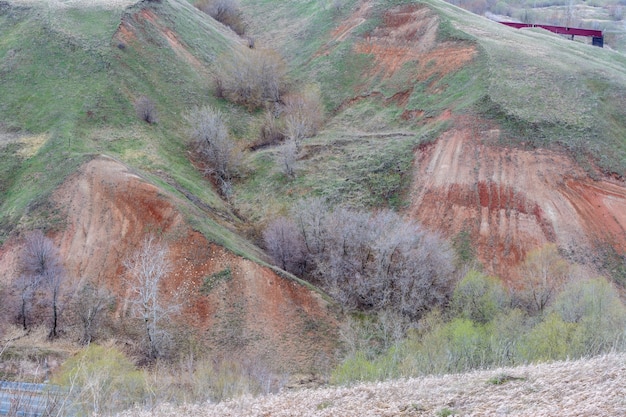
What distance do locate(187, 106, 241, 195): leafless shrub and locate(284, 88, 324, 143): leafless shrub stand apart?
5.56 m

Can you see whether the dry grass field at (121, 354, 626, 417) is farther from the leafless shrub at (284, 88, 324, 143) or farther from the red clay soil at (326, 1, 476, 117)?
the red clay soil at (326, 1, 476, 117)

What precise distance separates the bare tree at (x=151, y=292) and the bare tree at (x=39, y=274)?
384 centimetres

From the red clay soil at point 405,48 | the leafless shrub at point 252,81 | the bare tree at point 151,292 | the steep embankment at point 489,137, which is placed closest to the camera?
the bare tree at point 151,292

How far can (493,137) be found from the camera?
38.9 m

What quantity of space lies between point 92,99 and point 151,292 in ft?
81.1

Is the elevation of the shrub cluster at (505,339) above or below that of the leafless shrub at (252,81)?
below

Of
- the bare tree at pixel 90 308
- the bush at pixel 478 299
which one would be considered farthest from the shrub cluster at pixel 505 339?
the bare tree at pixel 90 308

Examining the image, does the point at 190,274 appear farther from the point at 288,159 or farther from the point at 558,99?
the point at 558,99

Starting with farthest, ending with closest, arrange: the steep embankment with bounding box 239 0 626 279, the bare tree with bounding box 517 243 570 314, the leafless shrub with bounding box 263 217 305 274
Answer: the steep embankment with bounding box 239 0 626 279
the leafless shrub with bounding box 263 217 305 274
the bare tree with bounding box 517 243 570 314

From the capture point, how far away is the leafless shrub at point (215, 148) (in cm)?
4303

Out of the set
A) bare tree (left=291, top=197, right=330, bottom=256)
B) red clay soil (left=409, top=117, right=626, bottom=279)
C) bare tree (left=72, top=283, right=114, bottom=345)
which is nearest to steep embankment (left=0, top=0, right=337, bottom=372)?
bare tree (left=72, top=283, right=114, bottom=345)

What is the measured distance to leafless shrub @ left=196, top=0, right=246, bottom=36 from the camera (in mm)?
74812

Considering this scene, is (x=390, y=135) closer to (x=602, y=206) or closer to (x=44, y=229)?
(x=602, y=206)

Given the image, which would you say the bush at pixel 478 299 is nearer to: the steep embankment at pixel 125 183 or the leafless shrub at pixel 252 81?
the steep embankment at pixel 125 183
